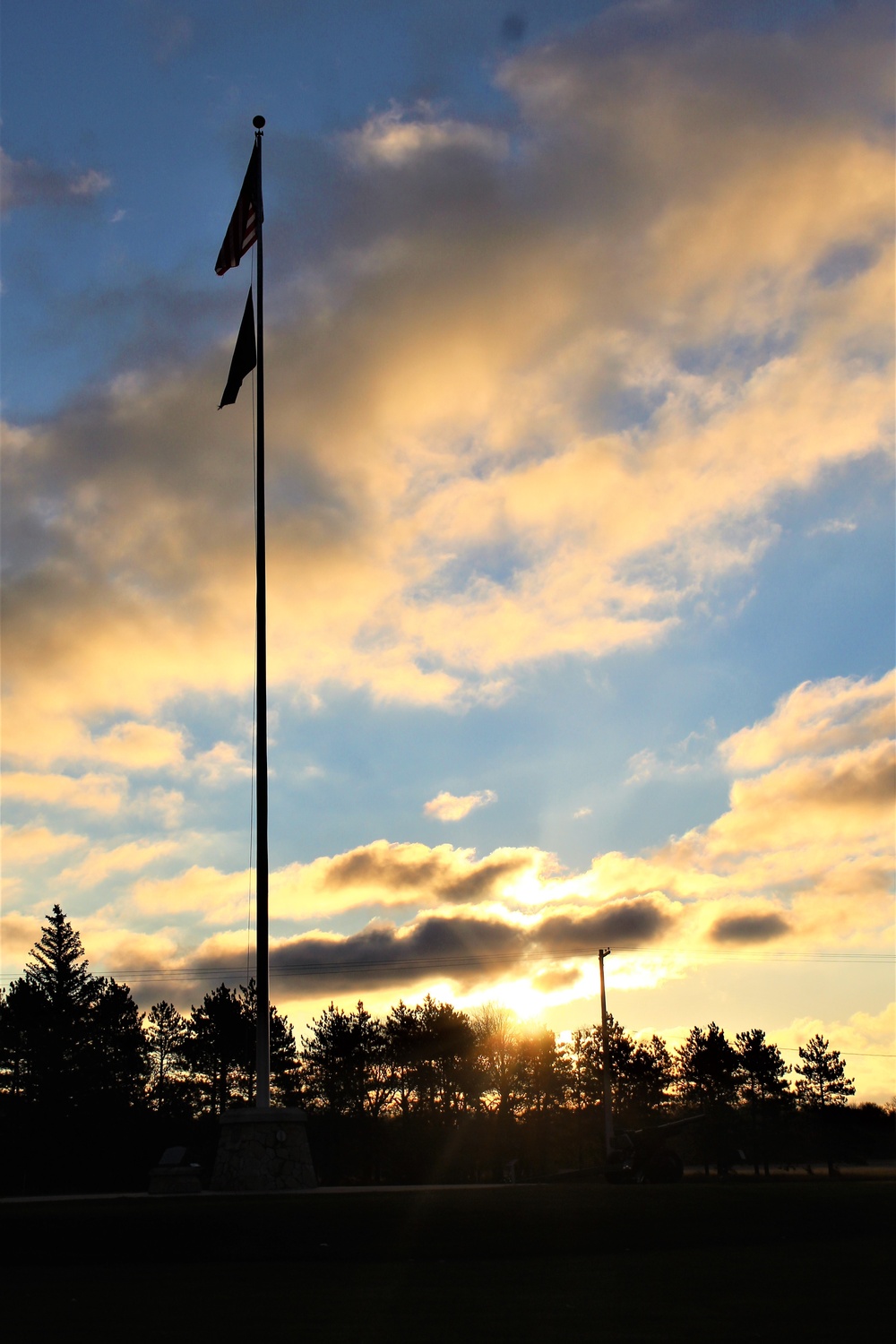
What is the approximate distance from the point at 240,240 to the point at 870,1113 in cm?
7013

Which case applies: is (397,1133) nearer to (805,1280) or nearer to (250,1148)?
(250,1148)

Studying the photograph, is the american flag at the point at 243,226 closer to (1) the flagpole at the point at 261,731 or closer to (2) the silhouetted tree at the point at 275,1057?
(1) the flagpole at the point at 261,731

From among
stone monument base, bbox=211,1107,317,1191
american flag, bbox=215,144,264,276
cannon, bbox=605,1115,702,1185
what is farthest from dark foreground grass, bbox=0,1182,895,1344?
american flag, bbox=215,144,264,276

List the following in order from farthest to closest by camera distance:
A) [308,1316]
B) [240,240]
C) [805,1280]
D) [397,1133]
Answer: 1. [397,1133]
2. [240,240]
3. [805,1280]
4. [308,1316]

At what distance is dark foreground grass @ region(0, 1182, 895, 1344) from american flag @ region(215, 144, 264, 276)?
20.5m

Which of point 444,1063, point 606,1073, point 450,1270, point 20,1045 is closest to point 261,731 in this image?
point 450,1270

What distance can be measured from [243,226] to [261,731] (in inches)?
482

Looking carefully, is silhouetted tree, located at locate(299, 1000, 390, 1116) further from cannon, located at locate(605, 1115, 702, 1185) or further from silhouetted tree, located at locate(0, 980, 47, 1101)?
cannon, located at locate(605, 1115, 702, 1185)

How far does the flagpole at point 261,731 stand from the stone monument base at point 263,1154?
39 centimetres

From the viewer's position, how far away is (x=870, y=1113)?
77.1 metres

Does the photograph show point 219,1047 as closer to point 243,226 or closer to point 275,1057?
point 275,1057

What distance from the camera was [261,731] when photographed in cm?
2573

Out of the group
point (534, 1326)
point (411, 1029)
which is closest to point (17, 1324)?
point (534, 1326)

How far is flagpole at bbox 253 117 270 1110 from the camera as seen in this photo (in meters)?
24.3
